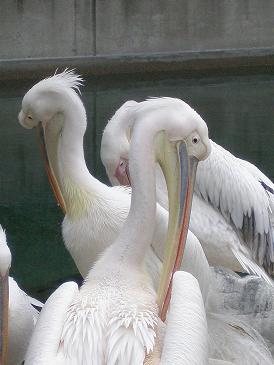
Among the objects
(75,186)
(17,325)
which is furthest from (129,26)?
(17,325)

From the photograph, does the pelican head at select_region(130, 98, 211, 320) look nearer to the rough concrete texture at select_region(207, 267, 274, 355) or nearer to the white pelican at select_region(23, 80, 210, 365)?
the white pelican at select_region(23, 80, 210, 365)

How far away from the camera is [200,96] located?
14297mm

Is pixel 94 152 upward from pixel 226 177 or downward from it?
downward

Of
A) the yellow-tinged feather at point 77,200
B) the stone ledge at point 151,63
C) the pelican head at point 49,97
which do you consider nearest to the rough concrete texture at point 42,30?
the stone ledge at point 151,63

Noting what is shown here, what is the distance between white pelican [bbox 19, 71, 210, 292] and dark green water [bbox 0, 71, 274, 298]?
6.04 feet

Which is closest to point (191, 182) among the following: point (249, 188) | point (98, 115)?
point (249, 188)

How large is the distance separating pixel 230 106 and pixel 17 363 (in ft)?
32.6

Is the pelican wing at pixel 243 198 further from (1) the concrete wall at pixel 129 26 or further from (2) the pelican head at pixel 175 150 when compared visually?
(1) the concrete wall at pixel 129 26

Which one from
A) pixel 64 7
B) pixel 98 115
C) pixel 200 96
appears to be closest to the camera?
pixel 98 115

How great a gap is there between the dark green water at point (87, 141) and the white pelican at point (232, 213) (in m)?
1.41

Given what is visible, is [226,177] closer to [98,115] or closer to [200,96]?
[98,115]

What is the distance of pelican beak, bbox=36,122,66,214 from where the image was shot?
13.9 ft

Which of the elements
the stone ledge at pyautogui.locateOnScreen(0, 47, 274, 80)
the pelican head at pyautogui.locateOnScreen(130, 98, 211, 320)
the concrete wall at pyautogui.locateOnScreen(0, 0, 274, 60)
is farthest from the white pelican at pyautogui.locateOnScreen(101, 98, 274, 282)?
the concrete wall at pyautogui.locateOnScreen(0, 0, 274, 60)

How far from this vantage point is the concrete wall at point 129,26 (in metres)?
17.0
